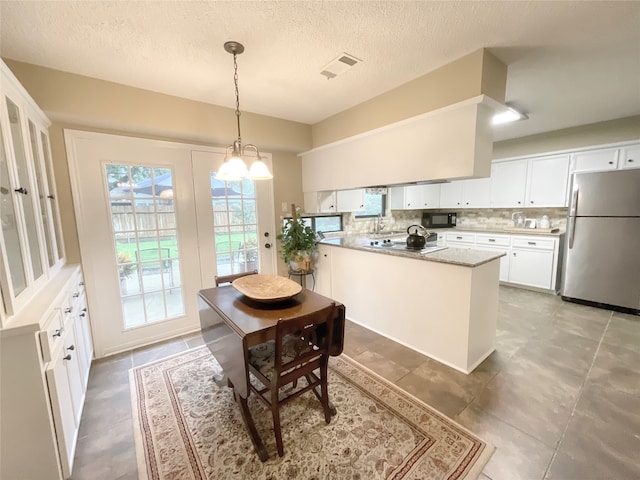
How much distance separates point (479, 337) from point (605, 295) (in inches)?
98.7

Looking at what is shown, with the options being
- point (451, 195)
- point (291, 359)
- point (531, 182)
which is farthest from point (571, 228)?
point (291, 359)

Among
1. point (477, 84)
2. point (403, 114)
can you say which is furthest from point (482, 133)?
point (403, 114)

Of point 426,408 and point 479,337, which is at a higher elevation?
point 479,337

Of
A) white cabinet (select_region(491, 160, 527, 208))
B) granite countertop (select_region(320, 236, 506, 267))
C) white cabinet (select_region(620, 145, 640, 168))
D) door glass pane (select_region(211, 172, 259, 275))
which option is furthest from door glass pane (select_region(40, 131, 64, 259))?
white cabinet (select_region(620, 145, 640, 168))

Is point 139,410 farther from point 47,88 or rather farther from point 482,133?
point 482,133

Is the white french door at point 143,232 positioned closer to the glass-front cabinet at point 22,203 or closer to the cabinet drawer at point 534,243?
the glass-front cabinet at point 22,203

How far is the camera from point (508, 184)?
446 cm

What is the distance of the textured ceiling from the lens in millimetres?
1491

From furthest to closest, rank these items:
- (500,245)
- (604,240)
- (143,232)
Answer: (500,245), (604,240), (143,232)

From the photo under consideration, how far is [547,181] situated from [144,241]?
552cm

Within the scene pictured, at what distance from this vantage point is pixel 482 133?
209 cm

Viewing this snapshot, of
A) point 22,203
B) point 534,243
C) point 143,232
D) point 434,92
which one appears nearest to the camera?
point 22,203

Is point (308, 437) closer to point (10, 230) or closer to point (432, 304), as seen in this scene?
point (432, 304)

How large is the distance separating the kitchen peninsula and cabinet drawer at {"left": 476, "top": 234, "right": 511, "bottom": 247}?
2347 millimetres
